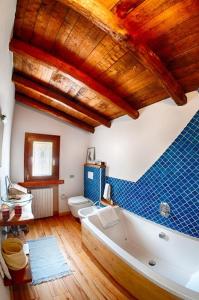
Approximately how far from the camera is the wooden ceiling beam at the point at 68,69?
201 centimetres

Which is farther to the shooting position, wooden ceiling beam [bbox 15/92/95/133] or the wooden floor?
wooden ceiling beam [bbox 15/92/95/133]

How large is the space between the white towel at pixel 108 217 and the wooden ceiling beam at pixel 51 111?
80.4 inches

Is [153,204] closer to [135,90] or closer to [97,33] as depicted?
[135,90]

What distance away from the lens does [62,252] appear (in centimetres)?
280

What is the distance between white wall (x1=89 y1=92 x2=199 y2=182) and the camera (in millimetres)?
2295

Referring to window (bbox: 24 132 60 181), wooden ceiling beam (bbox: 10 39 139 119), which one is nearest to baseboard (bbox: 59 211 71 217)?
window (bbox: 24 132 60 181)

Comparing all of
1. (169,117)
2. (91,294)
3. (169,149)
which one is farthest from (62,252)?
(169,117)

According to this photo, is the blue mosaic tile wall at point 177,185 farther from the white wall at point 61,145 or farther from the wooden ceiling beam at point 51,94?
the white wall at point 61,145

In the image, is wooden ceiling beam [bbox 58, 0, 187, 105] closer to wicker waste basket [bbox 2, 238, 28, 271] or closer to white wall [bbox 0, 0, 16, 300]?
white wall [bbox 0, 0, 16, 300]

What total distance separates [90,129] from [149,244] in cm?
275

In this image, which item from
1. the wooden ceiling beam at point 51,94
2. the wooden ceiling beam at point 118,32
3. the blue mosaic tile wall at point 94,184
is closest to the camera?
the wooden ceiling beam at point 118,32

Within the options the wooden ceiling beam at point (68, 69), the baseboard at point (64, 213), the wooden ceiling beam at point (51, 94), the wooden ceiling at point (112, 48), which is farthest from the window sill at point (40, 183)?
the wooden ceiling beam at point (68, 69)

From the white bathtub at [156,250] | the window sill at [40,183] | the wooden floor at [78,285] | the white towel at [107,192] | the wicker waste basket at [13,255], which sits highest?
the window sill at [40,183]

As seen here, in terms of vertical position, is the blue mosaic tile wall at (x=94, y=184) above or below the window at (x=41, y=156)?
below
